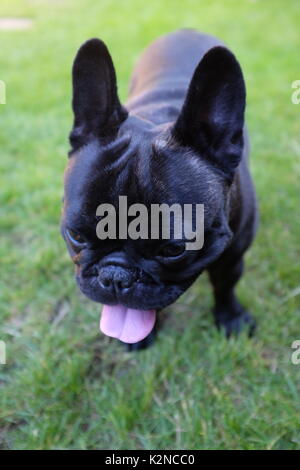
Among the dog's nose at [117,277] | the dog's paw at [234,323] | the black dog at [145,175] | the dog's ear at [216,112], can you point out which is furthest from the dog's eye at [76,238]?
the dog's paw at [234,323]

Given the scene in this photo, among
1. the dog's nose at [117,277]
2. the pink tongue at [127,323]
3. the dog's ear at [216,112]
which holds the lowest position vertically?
the pink tongue at [127,323]

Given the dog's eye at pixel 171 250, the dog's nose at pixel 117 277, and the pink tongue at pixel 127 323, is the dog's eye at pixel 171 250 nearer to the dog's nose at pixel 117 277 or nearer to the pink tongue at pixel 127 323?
the dog's nose at pixel 117 277

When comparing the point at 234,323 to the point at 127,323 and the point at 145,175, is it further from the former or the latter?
the point at 145,175

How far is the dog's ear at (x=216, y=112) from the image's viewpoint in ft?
6.13

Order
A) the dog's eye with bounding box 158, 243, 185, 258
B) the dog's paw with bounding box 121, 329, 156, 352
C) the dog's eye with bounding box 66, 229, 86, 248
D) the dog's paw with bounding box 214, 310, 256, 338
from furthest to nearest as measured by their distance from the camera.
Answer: the dog's paw with bounding box 214, 310, 256, 338, the dog's paw with bounding box 121, 329, 156, 352, the dog's eye with bounding box 66, 229, 86, 248, the dog's eye with bounding box 158, 243, 185, 258

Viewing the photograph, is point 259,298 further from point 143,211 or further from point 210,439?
point 143,211

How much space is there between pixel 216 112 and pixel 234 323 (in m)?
1.37

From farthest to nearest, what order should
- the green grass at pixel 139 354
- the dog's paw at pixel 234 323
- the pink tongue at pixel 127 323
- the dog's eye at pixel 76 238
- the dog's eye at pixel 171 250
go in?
1. the dog's paw at pixel 234 323
2. the green grass at pixel 139 354
3. the pink tongue at pixel 127 323
4. the dog's eye at pixel 76 238
5. the dog's eye at pixel 171 250

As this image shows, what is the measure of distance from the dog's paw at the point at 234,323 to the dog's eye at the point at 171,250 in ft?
3.67

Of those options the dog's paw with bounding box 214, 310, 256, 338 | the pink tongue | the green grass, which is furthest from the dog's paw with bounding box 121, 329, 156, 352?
the pink tongue

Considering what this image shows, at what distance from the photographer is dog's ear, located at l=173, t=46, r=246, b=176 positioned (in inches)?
73.5

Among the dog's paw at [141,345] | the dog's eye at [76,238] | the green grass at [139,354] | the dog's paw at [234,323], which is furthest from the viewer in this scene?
the dog's paw at [234,323]

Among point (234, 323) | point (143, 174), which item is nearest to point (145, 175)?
point (143, 174)

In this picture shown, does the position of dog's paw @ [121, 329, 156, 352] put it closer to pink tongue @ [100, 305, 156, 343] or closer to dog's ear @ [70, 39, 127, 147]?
pink tongue @ [100, 305, 156, 343]
